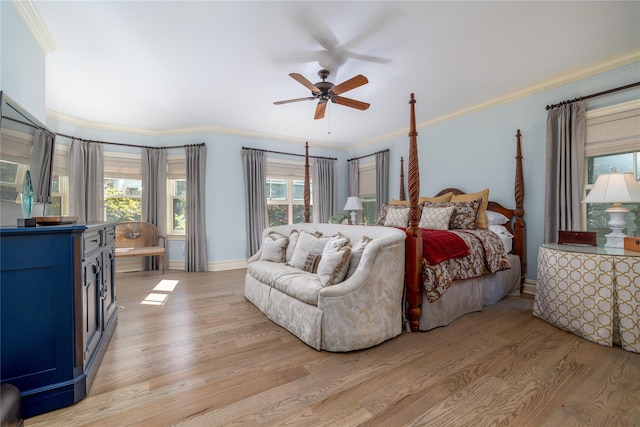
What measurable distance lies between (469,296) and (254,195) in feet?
12.9

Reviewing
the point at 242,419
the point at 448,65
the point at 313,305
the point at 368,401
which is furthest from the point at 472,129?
the point at 242,419

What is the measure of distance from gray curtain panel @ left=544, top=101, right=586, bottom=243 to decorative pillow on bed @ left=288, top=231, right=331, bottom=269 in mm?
2624

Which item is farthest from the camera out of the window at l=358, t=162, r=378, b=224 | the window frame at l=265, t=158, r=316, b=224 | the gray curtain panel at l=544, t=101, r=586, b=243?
the window at l=358, t=162, r=378, b=224

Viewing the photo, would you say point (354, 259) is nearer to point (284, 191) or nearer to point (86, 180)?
point (284, 191)

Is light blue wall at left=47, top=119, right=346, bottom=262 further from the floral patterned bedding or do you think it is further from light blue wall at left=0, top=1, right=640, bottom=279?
the floral patterned bedding

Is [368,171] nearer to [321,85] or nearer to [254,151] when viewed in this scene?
[254,151]

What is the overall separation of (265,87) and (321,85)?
0.91 meters

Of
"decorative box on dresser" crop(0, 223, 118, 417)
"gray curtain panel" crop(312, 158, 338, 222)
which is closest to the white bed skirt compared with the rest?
"decorative box on dresser" crop(0, 223, 118, 417)

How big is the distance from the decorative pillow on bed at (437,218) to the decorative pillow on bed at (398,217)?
0.89 feet

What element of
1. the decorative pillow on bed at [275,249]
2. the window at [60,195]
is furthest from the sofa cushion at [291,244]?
the window at [60,195]

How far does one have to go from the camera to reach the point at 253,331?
2467 millimetres

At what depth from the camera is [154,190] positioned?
16.5 feet

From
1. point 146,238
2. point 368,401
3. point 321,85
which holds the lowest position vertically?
point 368,401

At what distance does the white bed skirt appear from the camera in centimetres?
247
